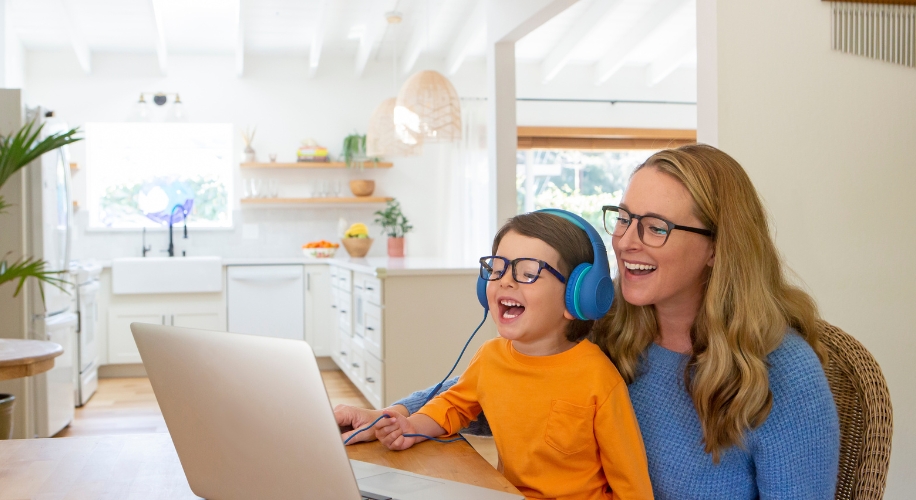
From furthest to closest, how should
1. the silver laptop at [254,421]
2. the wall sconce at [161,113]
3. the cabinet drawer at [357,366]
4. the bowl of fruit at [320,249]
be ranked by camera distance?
1. the wall sconce at [161,113]
2. the bowl of fruit at [320,249]
3. the cabinet drawer at [357,366]
4. the silver laptop at [254,421]

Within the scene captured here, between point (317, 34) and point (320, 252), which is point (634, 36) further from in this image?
point (320, 252)

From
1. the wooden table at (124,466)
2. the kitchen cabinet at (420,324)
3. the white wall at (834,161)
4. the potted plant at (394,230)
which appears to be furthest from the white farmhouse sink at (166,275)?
the wooden table at (124,466)

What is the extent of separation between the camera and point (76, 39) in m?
5.80

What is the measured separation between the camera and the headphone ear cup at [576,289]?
120cm

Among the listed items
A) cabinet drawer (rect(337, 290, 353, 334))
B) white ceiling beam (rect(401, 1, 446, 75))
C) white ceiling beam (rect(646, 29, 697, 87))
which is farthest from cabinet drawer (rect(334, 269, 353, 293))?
white ceiling beam (rect(646, 29, 697, 87))

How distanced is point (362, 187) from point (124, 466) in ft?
18.5

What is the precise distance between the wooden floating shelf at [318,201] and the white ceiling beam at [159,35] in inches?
48.8

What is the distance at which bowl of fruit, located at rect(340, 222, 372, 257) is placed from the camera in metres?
6.06

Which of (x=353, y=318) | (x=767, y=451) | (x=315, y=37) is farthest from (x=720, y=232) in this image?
(x=315, y=37)

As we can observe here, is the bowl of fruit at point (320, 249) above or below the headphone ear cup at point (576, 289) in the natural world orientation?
above

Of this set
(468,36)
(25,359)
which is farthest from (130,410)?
(468,36)

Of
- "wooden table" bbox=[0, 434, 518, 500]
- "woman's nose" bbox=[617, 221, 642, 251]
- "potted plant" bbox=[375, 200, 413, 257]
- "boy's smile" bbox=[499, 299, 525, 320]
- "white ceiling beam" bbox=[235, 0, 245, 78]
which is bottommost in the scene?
"wooden table" bbox=[0, 434, 518, 500]

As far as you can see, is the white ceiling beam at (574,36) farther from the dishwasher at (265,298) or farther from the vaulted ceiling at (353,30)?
the dishwasher at (265,298)

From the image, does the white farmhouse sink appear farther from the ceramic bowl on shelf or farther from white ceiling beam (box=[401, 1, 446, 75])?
white ceiling beam (box=[401, 1, 446, 75])
